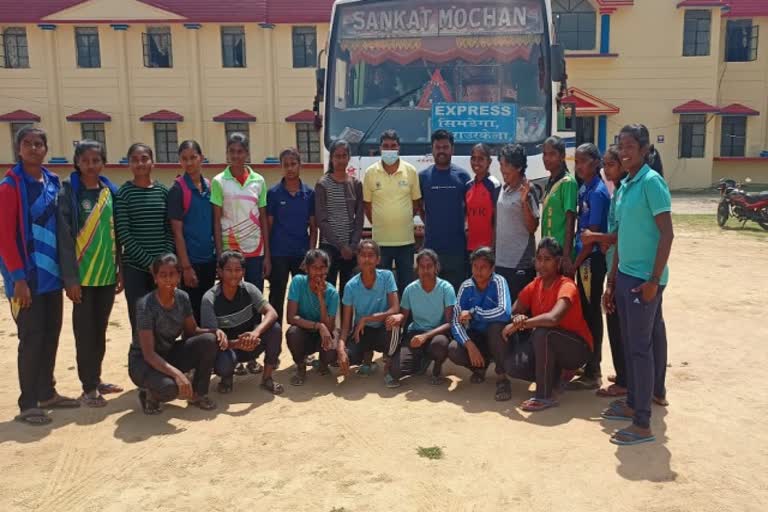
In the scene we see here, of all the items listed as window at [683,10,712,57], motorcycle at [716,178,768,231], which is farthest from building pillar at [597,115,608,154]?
motorcycle at [716,178,768,231]

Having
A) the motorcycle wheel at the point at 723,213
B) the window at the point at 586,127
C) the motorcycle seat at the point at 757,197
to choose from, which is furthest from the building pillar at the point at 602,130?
the motorcycle seat at the point at 757,197

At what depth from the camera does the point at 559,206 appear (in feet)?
15.5

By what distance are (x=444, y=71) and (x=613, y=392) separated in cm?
345

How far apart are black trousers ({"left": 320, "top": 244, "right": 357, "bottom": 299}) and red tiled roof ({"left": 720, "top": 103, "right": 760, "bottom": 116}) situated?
65.2 ft

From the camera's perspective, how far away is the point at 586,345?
4.57 meters

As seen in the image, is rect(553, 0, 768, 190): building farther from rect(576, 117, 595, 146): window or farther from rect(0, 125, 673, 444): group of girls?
rect(0, 125, 673, 444): group of girls

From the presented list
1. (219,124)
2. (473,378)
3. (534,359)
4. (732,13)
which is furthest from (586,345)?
(732,13)

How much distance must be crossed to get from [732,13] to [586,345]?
21.3 metres

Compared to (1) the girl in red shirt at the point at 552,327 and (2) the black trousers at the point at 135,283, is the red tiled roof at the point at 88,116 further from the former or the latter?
(1) the girl in red shirt at the point at 552,327

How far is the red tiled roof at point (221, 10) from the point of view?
21094 millimetres

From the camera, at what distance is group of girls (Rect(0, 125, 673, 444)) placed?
4195 mm

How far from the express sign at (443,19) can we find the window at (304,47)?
15.6m

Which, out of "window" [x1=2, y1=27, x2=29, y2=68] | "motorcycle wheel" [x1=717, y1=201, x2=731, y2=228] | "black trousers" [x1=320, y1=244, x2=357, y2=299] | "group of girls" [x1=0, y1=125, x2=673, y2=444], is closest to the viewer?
"group of girls" [x1=0, y1=125, x2=673, y2=444]

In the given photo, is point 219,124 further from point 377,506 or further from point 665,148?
point 377,506
